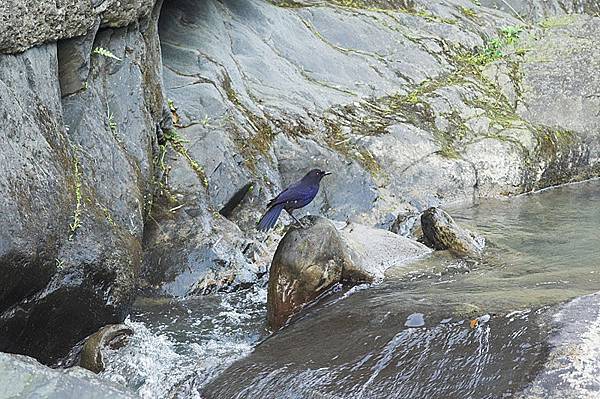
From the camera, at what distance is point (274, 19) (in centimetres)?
1145

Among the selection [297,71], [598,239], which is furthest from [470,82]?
[598,239]

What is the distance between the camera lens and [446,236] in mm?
7934

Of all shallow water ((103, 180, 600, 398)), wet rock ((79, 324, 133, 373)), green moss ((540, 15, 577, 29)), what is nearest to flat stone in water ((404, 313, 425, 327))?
shallow water ((103, 180, 600, 398))

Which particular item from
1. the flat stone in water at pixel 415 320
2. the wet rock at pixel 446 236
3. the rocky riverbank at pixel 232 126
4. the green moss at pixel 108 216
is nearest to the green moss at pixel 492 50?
the rocky riverbank at pixel 232 126

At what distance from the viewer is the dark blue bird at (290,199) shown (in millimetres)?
6895

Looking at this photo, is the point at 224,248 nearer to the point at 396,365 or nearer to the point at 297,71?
the point at 396,365

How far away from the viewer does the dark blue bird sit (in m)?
6.89

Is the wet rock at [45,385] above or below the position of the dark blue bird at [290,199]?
above

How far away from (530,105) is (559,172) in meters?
1.37

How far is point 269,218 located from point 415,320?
206 centimetres

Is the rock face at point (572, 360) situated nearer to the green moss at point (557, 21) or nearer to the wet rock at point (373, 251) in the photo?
the wet rock at point (373, 251)

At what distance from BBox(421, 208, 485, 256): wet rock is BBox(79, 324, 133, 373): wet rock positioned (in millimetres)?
3251

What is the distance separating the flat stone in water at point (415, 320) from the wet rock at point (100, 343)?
2.13m

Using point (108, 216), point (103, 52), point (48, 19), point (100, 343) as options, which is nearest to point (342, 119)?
point (103, 52)
